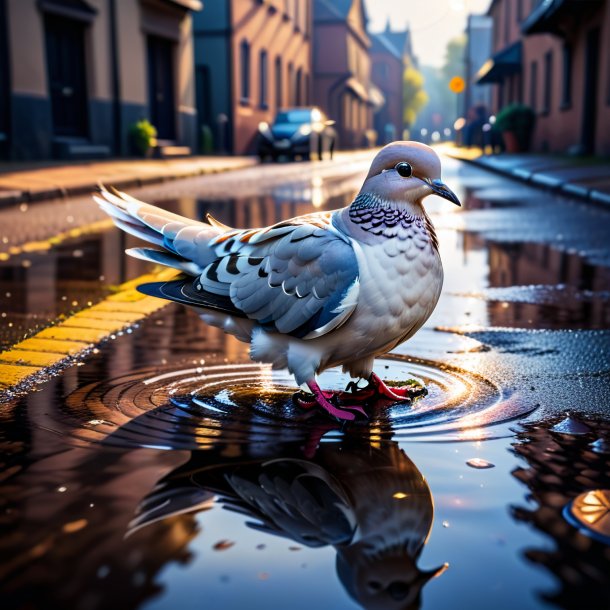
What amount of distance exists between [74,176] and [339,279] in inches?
455

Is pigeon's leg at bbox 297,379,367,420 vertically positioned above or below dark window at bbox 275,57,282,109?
below

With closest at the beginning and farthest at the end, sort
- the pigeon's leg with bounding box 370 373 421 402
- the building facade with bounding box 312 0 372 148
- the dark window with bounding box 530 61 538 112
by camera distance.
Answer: the pigeon's leg with bounding box 370 373 421 402, the dark window with bounding box 530 61 538 112, the building facade with bounding box 312 0 372 148

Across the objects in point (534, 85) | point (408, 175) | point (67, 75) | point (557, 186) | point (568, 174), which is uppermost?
point (534, 85)

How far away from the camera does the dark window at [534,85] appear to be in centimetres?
2843

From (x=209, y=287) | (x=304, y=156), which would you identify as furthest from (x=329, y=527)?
(x=304, y=156)

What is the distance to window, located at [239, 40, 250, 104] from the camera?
30.3 meters

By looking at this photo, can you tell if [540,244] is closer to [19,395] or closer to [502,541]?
[19,395]

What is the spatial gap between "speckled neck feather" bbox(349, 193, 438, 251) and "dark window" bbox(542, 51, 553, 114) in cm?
2395

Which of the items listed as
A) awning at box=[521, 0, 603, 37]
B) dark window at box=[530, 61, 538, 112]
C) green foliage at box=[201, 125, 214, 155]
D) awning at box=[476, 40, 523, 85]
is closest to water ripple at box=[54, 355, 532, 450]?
awning at box=[521, 0, 603, 37]

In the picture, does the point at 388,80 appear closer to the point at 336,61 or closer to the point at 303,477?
the point at 336,61

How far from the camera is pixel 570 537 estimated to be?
6.51 ft

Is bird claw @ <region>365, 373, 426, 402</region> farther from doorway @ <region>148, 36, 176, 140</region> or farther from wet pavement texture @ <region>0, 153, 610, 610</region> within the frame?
doorway @ <region>148, 36, 176, 140</region>

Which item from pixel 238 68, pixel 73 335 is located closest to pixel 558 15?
pixel 238 68

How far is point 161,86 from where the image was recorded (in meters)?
23.8
